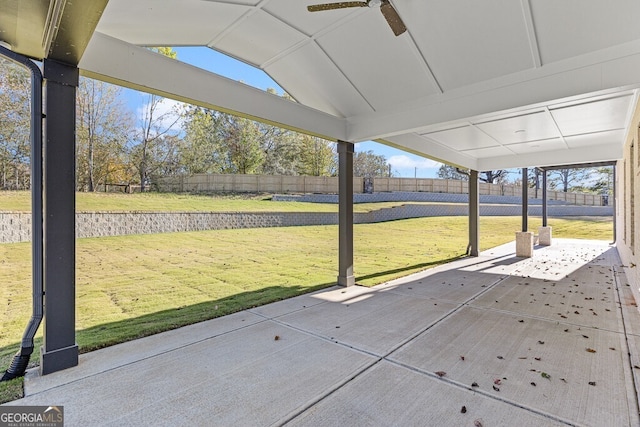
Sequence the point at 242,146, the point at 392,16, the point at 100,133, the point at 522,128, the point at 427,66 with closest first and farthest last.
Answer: the point at 392,16 → the point at 427,66 → the point at 522,128 → the point at 100,133 → the point at 242,146

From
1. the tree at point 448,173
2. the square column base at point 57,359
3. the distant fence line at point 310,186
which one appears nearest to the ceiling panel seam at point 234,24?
the square column base at point 57,359

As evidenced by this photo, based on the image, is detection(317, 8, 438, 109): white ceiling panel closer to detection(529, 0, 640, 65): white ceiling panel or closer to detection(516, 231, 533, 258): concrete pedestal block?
detection(529, 0, 640, 65): white ceiling panel

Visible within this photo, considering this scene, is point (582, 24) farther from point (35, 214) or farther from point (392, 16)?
point (35, 214)

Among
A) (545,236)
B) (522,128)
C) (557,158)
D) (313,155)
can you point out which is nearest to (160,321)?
(522,128)

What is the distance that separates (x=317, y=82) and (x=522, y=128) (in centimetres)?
420

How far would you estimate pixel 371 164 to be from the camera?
124 ft

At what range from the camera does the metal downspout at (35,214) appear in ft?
9.35

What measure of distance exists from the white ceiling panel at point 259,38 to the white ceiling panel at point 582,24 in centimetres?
281

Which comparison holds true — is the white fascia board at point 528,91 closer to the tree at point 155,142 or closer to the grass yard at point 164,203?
the grass yard at point 164,203

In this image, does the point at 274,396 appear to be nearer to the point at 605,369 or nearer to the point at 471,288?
the point at 605,369

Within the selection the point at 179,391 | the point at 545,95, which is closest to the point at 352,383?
the point at 179,391

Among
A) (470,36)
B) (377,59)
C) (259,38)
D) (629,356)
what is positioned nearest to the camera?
(629,356)

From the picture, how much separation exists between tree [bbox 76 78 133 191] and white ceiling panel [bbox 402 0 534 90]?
19917mm

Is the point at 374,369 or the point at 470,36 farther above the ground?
the point at 470,36
